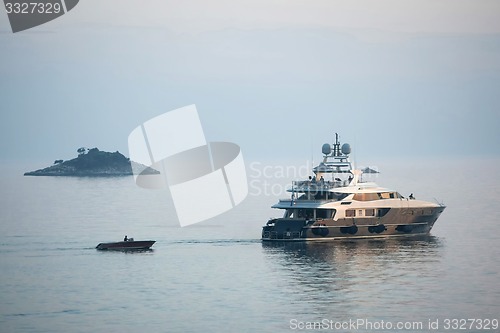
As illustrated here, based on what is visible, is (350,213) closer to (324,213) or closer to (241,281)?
(324,213)

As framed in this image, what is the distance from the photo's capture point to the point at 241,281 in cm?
8325

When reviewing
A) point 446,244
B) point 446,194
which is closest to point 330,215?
point 446,244

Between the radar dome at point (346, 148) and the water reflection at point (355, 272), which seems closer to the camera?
the water reflection at point (355, 272)

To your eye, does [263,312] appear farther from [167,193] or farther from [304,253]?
[167,193]

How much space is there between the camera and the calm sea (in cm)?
7088

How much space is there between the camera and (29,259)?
9294 centimetres

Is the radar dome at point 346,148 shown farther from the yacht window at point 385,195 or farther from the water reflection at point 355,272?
the water reflection at point 355,272

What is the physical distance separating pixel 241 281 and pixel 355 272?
9.48 m

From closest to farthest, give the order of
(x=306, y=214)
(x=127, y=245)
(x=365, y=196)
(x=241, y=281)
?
(x=241, y=281) → (x=127, y=245) → (x=306, y=214) → (x=365, y=196)

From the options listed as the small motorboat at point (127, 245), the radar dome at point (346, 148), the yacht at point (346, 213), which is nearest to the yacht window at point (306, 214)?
the yacht at point (346, 213)

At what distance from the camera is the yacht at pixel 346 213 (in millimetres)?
101312

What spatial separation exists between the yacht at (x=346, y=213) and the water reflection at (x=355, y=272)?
44.9 inches

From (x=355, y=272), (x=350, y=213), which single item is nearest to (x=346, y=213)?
(x=350, y=213)

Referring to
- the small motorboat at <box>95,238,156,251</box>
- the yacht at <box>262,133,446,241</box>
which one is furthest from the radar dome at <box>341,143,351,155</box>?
the small motorboat at <box>95,238,156,251</box>
